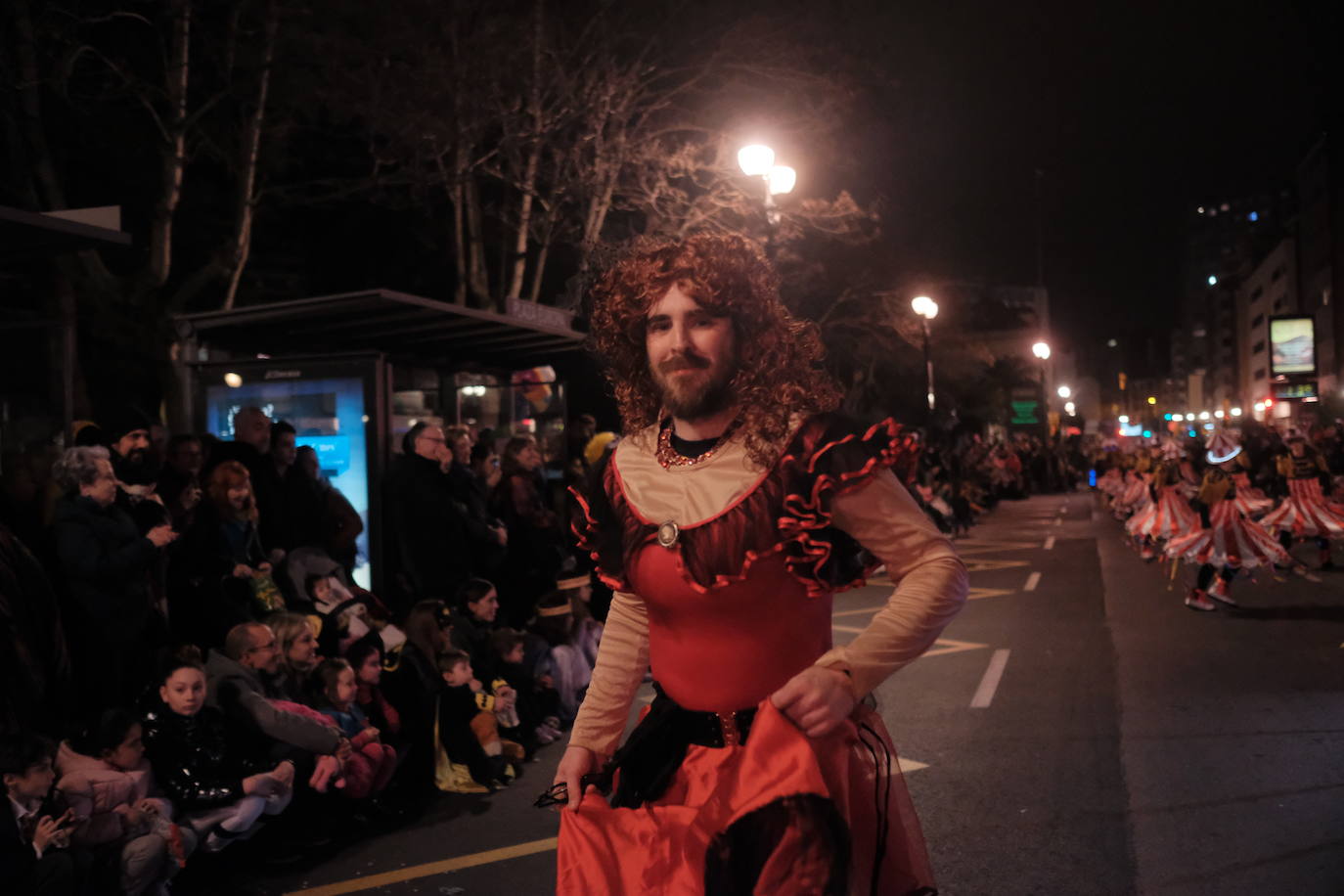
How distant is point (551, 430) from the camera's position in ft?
43.5

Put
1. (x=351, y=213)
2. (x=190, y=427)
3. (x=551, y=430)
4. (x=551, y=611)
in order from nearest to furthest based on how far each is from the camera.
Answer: (x=551, y=611) → (x=190, y=427) → (x=551, y=430) → (x=351, y=213)

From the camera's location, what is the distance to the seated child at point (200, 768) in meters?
5.29

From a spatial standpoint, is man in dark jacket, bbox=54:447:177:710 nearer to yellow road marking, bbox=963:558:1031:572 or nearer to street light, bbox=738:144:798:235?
street light, bbox=738:144:798:235

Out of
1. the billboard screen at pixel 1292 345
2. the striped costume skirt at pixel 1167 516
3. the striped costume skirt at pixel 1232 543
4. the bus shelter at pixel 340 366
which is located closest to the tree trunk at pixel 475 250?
the bus shelter at pixel 340 366

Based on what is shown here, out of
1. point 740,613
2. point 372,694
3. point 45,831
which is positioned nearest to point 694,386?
point 740,613

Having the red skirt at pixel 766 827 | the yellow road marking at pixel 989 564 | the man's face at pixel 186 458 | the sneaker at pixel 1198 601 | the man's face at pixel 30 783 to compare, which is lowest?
the yellow road marking at pixel 989 564

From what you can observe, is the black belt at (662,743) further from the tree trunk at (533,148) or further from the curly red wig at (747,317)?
the tree trunk at (533,148)

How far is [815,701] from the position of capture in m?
2.13

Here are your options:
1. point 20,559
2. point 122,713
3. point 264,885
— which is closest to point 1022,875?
point 264,885

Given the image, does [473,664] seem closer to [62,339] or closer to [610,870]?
[62,339]

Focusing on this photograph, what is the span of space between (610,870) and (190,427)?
329 inches

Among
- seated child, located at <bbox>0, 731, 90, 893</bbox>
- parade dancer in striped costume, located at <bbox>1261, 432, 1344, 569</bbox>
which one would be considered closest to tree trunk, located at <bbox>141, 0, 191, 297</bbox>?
seated child, located at <bbox>0, 731, 90, 893</bbox>

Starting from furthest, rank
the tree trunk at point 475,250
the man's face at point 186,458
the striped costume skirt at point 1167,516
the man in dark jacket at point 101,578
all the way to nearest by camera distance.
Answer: the tree trunk at point 475,250, the striped costume skirt at point 1167,516, the man's face at point 186,458, the man in dark jacket at point 101,578

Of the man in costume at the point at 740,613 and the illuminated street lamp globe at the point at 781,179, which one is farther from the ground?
the illuminated street lamp globe at the point at 781,179
